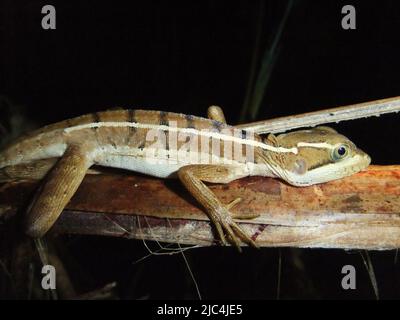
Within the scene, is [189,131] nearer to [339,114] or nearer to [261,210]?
[261,210]

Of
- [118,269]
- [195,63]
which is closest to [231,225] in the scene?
[118,269]

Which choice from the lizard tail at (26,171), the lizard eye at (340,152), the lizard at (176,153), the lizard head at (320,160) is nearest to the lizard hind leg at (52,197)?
the lizard at (176,153)

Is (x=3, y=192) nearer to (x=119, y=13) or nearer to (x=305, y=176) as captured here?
(x=305, y=176)

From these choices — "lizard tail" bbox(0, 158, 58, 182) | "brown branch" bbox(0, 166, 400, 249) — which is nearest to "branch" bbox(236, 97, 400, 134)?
"brown branch" bbox(0, 166, 400, 249)

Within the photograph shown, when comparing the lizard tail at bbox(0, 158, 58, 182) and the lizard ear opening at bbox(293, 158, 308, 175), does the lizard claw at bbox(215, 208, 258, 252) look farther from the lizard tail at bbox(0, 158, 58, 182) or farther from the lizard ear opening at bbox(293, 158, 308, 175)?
the lizard tail at bbox(0, 158, 58, 182)

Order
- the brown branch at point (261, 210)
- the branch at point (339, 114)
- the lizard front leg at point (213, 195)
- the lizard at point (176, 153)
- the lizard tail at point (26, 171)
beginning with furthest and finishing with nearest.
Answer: the lizard tail at point (26, 171)
the lizard at point (176, 153)
the branch at point (339, 114)
the lizard front leg at point (213, 195)
the brown branch at point (261, 210)

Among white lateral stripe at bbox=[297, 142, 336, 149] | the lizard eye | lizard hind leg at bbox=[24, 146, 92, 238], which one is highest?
white lateral stripe at bbox=[297, 142, 336, 149]

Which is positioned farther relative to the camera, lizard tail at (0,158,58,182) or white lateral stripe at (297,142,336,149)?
lizard tail at (0,158,58,182)

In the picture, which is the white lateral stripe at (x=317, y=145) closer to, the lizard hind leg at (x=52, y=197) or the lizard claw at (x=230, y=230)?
the lizard claw at (x=230, y=230)
